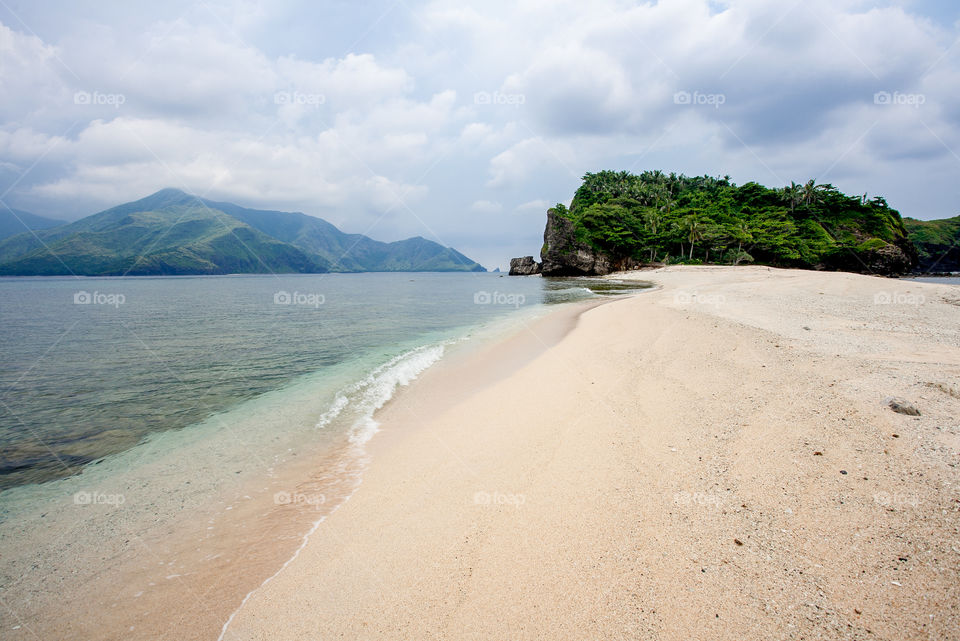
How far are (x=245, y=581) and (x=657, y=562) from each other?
4.49m

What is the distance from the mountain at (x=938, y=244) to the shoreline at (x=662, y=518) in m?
121

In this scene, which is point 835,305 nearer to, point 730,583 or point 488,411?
point 488,411

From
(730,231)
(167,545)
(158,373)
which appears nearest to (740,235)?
(730,231)

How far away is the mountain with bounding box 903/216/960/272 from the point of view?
87688mm

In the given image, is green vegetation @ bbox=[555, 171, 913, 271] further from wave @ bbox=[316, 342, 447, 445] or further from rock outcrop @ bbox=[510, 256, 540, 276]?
wave @ bbox=[316, 342, 447, 445]

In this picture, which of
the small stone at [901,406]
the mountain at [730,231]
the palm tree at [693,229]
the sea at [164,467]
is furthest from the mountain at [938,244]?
the sea at [164,467]

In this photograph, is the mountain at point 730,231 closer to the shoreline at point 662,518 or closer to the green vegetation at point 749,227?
the green vegetation at point 749,227

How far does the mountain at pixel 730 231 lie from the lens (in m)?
65.6

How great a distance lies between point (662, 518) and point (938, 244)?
14812 centimetres

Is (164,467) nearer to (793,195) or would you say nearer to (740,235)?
(740,235)

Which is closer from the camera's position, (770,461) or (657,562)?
(657,562)

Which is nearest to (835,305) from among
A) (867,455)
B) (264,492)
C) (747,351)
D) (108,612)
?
(747,351)

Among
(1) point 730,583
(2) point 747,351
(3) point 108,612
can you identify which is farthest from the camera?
(2) point 747,351

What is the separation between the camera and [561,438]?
6250 millimetres
